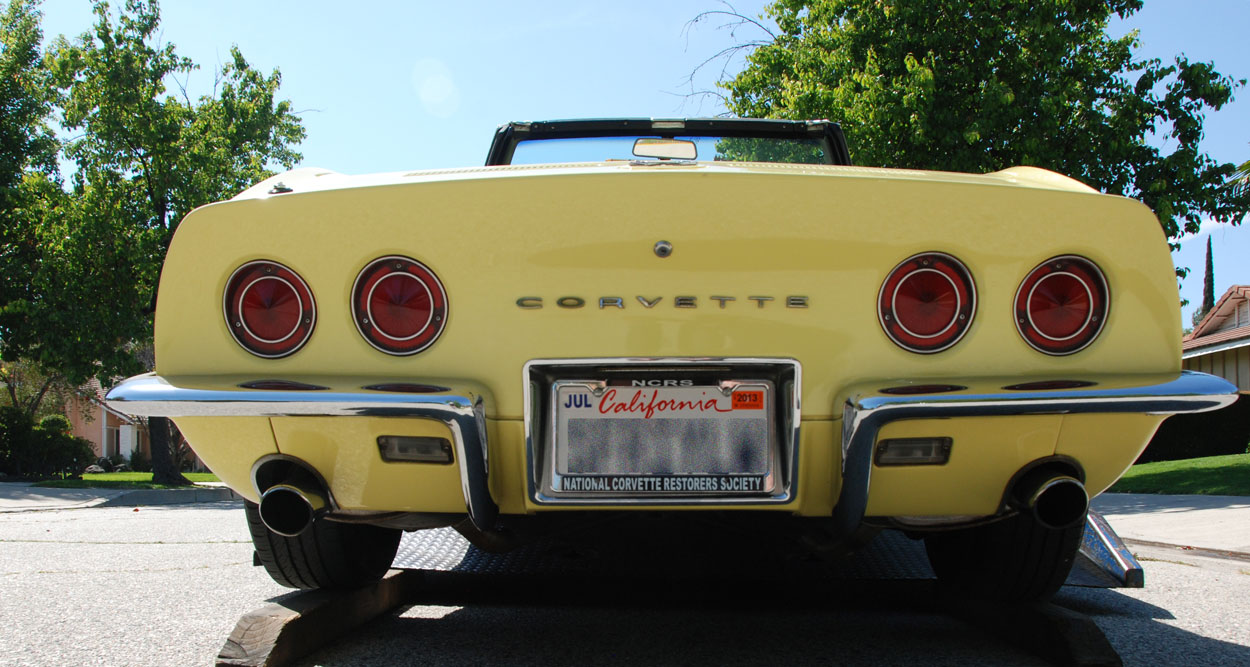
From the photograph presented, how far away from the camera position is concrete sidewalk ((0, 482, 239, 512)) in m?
10.5

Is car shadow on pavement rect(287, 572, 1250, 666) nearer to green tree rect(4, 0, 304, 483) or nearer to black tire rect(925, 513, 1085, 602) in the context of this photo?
black tire rect(925, 513, 1085, 602)

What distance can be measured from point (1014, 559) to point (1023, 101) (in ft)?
36.8

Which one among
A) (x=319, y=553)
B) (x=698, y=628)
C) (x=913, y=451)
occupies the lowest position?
(x=698, y=628)

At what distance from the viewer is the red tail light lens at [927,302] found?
2.05m

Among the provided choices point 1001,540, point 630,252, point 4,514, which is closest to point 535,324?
point 630,252

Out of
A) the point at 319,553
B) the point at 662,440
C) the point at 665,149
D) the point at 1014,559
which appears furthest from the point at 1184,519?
the point at 319,553

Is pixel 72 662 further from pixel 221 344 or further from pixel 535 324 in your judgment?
pixel 535 324

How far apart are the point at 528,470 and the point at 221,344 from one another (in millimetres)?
762

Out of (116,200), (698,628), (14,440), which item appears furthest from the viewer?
(14,440)

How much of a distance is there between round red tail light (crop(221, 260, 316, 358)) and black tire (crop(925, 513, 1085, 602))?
178 cm

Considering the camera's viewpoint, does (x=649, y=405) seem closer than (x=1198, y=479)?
Yes

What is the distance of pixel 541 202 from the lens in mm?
2068

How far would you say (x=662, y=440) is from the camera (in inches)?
79.0

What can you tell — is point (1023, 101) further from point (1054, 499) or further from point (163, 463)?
point (163, 463)
